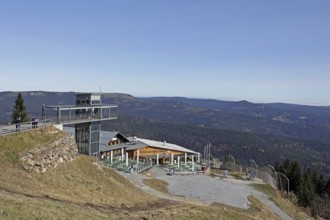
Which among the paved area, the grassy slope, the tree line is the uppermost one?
the grassy slope

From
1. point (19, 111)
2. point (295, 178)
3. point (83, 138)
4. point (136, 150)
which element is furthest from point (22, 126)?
point (295, 178)

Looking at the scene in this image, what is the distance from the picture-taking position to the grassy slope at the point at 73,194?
21844mm

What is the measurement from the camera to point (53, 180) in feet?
106

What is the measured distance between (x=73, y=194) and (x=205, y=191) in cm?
2435

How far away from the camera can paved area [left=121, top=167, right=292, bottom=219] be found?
45.7 meters

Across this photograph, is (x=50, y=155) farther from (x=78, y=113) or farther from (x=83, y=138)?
(x=83, y=138)

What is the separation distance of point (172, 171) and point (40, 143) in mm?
32960

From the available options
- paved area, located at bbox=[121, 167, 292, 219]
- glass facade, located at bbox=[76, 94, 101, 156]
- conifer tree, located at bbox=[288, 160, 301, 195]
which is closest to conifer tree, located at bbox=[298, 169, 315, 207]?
conifer tree, located at bbox=[288, 160, 301, 195]

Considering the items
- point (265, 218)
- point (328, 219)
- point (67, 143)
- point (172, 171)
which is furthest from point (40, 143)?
point (328, 219)

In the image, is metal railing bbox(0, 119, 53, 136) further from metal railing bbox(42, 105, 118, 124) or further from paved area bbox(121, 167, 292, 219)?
paved area bbox(121, 167, 292, 219)

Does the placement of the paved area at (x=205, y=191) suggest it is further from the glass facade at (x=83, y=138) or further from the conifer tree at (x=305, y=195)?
the conifer tree at (x=305, y=195)

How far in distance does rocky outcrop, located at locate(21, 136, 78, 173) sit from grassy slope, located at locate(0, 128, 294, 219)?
53 cm

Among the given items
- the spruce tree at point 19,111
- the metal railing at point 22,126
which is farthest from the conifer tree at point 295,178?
the metal railing at point 22,126

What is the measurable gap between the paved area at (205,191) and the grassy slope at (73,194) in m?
4.39
